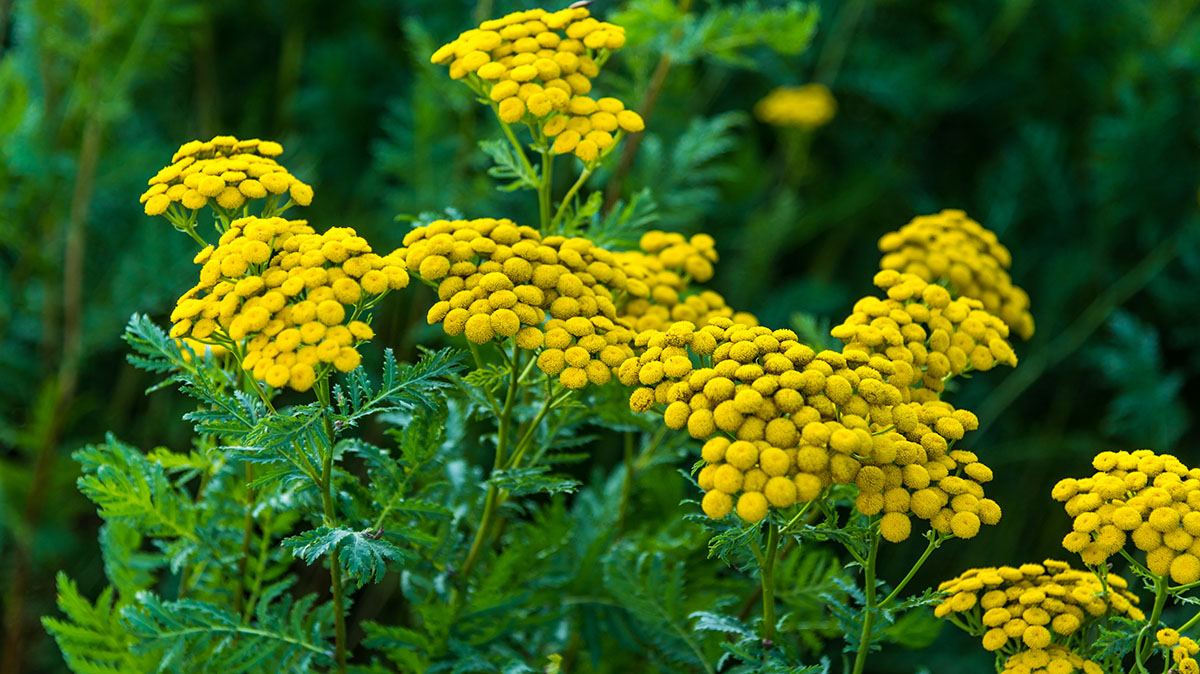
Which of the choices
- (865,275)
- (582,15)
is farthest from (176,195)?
(865,275)

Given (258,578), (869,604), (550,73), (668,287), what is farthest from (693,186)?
(869,604)

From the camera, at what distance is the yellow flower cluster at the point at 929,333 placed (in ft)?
5.27

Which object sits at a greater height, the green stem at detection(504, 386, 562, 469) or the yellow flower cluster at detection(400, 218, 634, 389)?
the yellow flower cluster at detection(400, 218, 634, 389)

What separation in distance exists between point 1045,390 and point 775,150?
151cm

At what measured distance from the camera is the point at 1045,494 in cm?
366

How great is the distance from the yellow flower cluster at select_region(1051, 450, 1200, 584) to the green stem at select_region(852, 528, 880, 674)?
0.83ft

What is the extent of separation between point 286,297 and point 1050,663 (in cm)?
121

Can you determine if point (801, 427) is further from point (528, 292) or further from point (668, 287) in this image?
point (668, 287)

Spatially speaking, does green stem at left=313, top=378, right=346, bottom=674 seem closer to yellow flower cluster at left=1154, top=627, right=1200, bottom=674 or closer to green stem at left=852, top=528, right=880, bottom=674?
green stem at left=852, top=528, right=880, bottom=674

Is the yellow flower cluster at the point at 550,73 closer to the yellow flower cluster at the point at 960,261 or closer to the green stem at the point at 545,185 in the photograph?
the green stem at the point at 545,185

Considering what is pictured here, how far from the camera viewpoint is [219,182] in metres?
1.49

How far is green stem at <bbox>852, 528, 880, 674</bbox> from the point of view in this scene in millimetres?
1431

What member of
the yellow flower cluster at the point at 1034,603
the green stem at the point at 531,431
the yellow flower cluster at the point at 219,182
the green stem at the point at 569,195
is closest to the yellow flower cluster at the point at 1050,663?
the yellow flower cluster at the point at 1034,603

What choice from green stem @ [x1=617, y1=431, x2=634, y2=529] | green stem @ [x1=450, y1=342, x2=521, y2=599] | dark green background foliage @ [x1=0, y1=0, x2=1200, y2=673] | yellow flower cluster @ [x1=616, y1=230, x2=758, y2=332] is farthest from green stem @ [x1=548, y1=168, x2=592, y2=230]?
dark green background foliage @ [x1=0, y1=0, x2=1200, y2=673]
